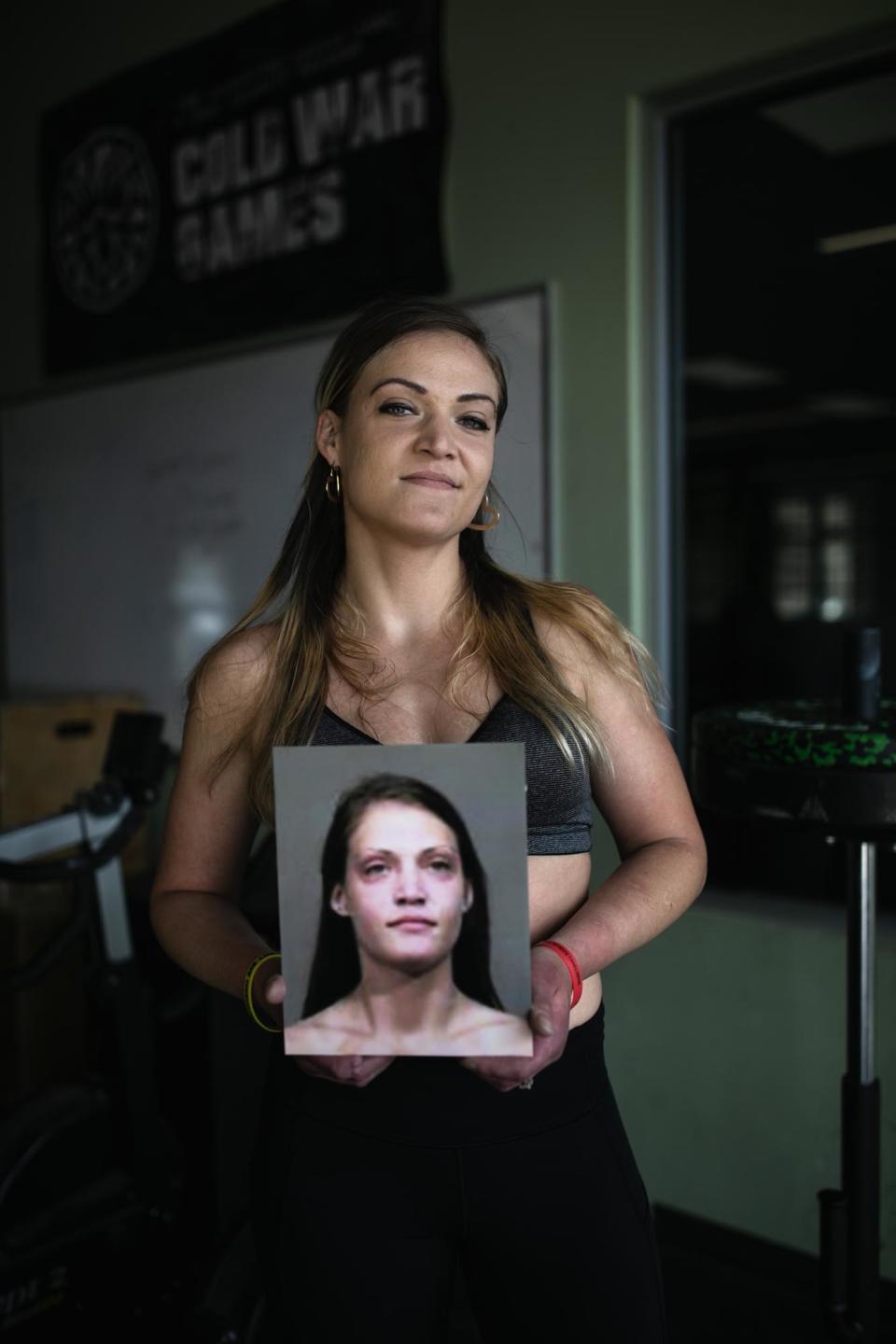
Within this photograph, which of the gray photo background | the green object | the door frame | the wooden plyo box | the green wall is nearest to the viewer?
the gray photo background

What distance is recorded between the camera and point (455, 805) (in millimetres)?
837

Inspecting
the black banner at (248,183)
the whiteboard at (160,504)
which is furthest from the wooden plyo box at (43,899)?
the black banner at (248,183)

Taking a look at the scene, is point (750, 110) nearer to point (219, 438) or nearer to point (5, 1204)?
point (219, 438)

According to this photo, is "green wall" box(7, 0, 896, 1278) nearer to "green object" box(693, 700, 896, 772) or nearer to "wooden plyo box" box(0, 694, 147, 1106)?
"green object" box(693, 700, 896, 772)

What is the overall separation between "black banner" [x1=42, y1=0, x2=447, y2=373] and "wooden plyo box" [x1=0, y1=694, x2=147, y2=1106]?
1045mm

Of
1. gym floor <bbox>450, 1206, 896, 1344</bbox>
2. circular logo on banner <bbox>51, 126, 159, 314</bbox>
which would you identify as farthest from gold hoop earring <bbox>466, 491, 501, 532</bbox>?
circular logo on banner <bbox>51, 126, 159, 314</bbox>

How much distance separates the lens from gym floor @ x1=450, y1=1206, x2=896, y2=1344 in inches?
73.9

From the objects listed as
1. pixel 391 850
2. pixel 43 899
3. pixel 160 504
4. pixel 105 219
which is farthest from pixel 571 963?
pixel 105 219

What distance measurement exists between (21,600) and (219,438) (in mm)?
1012

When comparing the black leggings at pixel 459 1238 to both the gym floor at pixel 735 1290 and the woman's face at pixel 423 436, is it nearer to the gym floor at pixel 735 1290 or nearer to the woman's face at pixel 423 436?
the woman's face at pixel 423 436

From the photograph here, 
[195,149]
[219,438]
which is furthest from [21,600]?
[195,149]

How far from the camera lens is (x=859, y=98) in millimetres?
2031

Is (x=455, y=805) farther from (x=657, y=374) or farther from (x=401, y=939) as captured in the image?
(x=657, y=374)

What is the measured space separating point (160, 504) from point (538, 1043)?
8.24 ft
